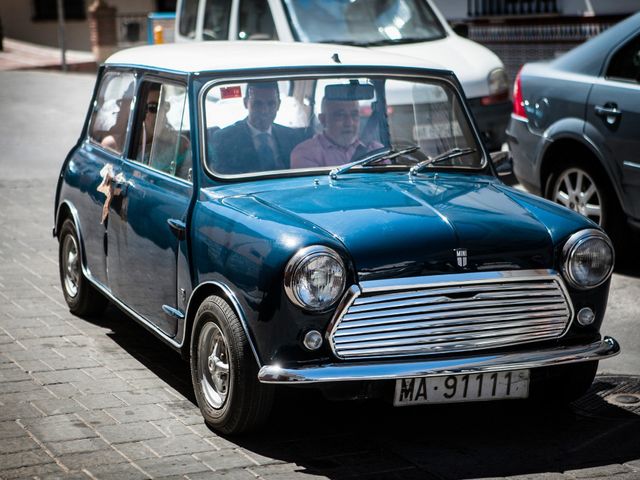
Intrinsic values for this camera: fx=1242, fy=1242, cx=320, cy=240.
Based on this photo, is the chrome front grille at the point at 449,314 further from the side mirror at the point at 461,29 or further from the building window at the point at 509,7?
the building window at the point at 509,7

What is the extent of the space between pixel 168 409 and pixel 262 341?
3.20 feet

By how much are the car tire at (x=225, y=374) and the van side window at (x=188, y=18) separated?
8.53 metres

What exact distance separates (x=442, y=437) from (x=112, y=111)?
2958mm

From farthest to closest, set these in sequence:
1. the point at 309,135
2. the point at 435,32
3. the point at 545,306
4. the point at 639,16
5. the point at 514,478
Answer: the point at 435,32 < the point at 639,16 < the point at 309,135 < the point at 545,306 < the point at 514,478

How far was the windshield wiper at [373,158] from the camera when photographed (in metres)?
5.89

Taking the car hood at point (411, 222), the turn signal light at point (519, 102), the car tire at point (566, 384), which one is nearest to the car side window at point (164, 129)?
the car hood at point (411, 222)

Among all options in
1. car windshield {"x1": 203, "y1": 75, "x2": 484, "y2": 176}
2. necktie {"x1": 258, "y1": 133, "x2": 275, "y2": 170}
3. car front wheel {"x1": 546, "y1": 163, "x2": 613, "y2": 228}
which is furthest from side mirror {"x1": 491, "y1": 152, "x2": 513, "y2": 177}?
car front wheel {"x1": 546, "y1": 163, "x2": 613, "y2": 228}

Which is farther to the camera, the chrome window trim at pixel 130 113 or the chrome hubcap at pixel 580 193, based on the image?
the chrome hubcap at pixel 580 193

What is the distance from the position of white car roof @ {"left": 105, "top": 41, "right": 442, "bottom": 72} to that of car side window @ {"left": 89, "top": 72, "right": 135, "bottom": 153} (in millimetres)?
173

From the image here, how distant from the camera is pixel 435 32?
12.6 m

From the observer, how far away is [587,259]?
5324 mm

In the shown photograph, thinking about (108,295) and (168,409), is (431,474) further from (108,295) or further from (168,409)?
(108,295)

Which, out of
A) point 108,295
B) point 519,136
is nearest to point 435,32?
point 519,136

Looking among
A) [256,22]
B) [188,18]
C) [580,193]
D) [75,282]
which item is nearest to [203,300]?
[75,282]
